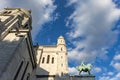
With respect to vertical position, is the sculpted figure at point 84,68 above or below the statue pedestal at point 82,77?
above

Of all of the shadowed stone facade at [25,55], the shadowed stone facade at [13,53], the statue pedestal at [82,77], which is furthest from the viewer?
the statue pedestal at [82,77]

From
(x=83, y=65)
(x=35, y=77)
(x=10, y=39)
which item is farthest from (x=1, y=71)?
(x=83, y=65)

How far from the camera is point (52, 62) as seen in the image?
3766 cm

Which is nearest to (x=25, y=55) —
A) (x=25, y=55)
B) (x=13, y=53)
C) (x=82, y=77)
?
(x=25, y=55)

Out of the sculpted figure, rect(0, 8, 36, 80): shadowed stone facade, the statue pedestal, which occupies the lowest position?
rect(0, 8, 36, 80): shadowed stone facade

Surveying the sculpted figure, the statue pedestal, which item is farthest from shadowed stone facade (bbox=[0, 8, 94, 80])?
the sculpted figure

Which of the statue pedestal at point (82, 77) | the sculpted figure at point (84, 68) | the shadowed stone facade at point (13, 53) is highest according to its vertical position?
the sculpted figure at point (84, 68)

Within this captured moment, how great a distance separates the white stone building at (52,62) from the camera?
33562mm

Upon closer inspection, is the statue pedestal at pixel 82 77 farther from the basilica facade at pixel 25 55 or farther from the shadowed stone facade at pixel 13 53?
the shadowed stone facade at pixel 13 53

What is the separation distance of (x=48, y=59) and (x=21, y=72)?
16.6 m

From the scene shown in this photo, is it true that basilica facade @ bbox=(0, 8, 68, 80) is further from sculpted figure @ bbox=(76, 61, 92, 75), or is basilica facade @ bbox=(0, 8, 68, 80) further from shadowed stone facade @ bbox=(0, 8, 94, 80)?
sculpted figure @ bbox=(76, 61, 92, 75)

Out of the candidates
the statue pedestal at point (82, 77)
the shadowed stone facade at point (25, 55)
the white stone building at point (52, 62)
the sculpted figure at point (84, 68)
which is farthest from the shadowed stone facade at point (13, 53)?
the sculpted figure at point (84, 68)

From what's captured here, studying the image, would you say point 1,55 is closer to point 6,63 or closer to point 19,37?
point 6,63

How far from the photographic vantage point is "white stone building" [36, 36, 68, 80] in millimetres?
33562
